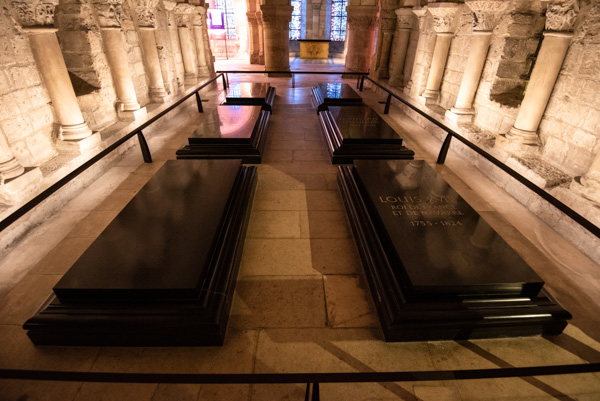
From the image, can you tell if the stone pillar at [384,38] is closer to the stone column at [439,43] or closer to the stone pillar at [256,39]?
the stone column at [439,43]

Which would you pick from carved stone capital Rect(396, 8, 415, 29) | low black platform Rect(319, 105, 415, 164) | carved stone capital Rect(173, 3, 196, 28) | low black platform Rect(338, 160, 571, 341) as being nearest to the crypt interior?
low black platform Rect(338, 160, 571, 341)

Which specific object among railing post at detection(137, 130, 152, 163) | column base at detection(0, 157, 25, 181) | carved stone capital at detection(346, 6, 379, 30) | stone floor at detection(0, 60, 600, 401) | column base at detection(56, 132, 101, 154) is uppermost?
carved stone capital at detection(346, 6, 379, 30)

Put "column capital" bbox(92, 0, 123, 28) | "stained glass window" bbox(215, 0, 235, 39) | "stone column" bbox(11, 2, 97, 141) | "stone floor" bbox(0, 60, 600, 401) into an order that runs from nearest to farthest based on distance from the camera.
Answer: "stone floor" bbox(0, 60, 600, 401), "stone column" bbox(11, 2, 97, 141), "column capital" bbox(92, 0, 123, 28), "stained glass window" bbox(215, 0, 235, 39)

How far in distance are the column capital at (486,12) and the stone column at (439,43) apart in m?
1.25

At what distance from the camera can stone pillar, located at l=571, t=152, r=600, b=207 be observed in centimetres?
299

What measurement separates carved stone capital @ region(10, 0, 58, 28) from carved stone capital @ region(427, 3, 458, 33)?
620cm

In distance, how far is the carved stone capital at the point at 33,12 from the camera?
10.7 feet

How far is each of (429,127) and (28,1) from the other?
6448 mm

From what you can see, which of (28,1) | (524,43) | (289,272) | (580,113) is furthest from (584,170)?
(28,1)

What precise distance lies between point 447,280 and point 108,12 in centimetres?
608

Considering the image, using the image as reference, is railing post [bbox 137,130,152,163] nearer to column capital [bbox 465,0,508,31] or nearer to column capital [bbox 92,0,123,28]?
column capital [bbox 92,0,123,28]

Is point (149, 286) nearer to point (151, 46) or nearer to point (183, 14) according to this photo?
point (151, 46)

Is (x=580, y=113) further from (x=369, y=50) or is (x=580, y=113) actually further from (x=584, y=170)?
(x=369, y=50)

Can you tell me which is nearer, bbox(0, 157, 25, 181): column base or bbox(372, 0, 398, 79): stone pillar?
bbox(0, 157, 25, 181): column base
